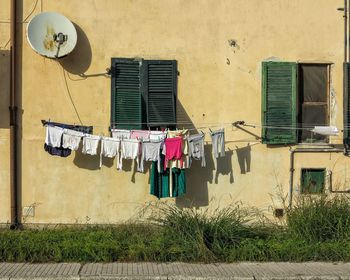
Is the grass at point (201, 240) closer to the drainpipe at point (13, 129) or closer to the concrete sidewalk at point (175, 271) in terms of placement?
the concrete sidewalk at point (175, 271)

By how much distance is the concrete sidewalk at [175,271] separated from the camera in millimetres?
6621

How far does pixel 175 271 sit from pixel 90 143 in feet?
9.19

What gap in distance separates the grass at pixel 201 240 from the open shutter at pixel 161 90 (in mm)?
1596

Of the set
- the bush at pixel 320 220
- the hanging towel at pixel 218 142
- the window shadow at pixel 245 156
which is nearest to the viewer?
the bush at pixel 320 220

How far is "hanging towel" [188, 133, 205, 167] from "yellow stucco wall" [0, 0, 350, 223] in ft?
1.52

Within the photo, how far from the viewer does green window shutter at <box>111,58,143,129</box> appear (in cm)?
893

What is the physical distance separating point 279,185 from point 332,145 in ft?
3.92

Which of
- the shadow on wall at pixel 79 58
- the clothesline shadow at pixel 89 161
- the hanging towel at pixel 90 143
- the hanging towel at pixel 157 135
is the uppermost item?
the shadow on wall at pixel 79 58

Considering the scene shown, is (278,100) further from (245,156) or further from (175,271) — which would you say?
(175,271)

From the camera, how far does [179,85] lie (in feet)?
30.0

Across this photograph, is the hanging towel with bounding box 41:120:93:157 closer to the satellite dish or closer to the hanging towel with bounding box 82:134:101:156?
the hanging towel with bounding box 82:134:101:156

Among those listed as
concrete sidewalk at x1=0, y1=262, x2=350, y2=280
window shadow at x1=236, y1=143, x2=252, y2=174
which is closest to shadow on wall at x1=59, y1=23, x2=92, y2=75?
window shadow at x1=236, y1=143, x2=252, y2=174

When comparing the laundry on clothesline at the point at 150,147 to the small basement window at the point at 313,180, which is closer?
the laundry on clothesline at the point at 150,147

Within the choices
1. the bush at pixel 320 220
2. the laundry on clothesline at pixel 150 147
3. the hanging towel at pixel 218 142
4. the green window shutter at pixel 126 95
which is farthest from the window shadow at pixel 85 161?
the bush at pixel 320 220
